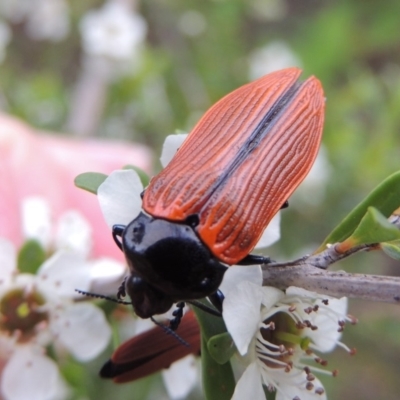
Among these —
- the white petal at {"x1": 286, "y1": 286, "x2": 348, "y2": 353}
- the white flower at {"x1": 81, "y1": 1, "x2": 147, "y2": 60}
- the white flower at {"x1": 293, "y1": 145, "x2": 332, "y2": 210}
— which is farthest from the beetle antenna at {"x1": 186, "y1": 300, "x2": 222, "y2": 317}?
the white flower at {"x1": 81, "y1": 1, "x2": 147, "y2": 60}

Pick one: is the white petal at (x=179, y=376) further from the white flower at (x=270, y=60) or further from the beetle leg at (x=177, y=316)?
the white flower at (x=270, y=60)

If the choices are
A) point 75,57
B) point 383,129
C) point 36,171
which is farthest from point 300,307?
point 75,57

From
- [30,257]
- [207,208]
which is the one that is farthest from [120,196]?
[30,257]

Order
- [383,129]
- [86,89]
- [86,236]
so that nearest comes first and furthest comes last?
[86,236], [383,129], [86,89]

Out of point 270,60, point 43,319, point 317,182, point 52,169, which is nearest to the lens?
point 43,319

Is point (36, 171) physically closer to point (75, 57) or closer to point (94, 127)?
point (94, 127)

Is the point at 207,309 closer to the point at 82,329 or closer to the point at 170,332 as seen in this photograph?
the point at 170,332
